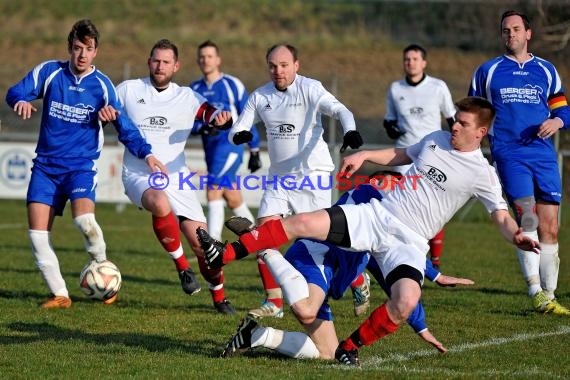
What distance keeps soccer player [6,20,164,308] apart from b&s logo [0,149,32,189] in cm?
922

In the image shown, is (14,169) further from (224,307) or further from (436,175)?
(436,175)

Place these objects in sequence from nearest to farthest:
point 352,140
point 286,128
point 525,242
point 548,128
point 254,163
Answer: point 525,242 < point 352,140 < point 548,128 < point 286,128 < point 254,163

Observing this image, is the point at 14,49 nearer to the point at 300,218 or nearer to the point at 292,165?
the point at 292,165

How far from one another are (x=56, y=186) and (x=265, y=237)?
3173 mm

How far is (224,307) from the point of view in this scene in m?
8.66

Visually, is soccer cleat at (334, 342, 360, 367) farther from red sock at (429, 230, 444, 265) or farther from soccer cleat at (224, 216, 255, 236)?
red sock at (429, 230, 444, 265)

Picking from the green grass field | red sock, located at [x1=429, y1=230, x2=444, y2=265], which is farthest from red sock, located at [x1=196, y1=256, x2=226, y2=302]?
red sock, located at [x1=429, y1=230, x2=444, y2=265]

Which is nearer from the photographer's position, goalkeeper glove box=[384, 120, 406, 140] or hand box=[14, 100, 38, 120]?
hand box=[14, 100, 38, 120]

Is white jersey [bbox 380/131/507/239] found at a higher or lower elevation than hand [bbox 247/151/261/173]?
higher

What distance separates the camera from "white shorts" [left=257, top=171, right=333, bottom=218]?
27.7ft

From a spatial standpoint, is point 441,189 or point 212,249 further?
point 441,189

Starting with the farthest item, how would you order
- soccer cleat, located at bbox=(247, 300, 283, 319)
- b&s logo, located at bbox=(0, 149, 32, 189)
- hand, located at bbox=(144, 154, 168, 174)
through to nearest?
b&s logo, located at bbox=(0, 149, 32, 189)
hand, located at bbox=(144, 154, 168, 174)
soccer cleat, located at bbox=(247, 300, 283, 319)

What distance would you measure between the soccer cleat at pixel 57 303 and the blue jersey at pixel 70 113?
1.14 meters

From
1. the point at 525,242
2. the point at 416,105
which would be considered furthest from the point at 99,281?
the point at 416,105
